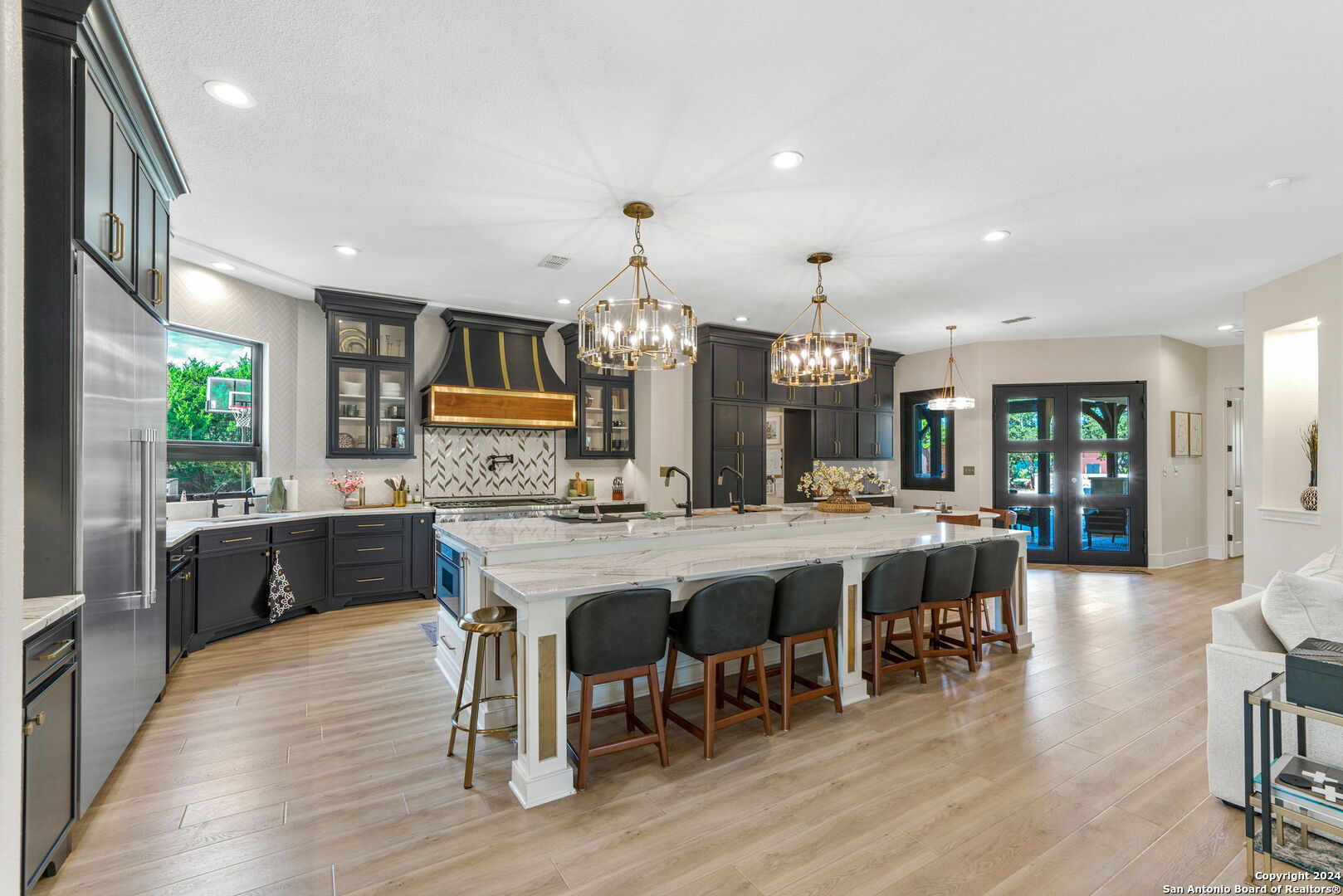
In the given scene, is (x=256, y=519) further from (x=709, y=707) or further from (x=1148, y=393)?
(x=1148, y=393)

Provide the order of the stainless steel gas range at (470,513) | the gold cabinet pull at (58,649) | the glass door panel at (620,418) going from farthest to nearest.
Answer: the glass door panel at (620,418), the stainless steel gas range at (470,513), the gold cabinet pull at (58,649)

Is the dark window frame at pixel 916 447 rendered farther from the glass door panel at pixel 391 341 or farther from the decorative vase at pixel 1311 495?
the glass door panel at pixel 391 341

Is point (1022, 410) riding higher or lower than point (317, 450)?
higher

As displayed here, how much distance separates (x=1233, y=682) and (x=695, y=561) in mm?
2108

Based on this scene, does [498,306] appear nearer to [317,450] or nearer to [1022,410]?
[317,450]

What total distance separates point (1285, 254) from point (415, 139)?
5994mm

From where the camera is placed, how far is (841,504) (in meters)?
4.88

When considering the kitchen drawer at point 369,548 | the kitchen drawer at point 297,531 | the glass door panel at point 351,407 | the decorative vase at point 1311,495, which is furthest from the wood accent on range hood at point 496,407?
the decorative vase at point 1311,495

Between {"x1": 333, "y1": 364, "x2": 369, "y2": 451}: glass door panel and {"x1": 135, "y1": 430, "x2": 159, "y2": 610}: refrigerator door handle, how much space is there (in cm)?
296

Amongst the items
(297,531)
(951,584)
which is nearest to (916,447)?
(951,584)

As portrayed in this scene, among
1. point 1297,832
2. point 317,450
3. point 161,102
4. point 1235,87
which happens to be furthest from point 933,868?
point 317,450

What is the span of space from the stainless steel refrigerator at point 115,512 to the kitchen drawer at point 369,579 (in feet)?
7.41

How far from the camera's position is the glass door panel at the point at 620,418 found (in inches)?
280

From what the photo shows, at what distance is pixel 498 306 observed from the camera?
241 inches
